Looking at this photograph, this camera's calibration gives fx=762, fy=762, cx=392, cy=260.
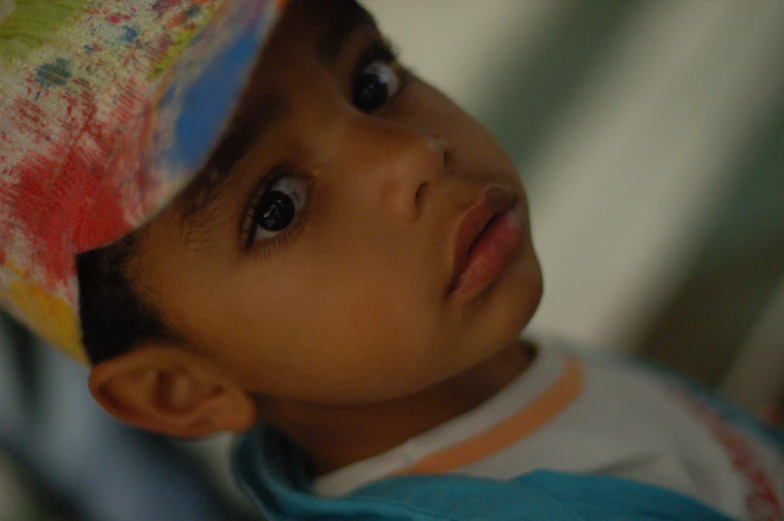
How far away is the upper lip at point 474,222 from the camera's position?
56 centimetres

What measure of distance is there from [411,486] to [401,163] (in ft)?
0.86

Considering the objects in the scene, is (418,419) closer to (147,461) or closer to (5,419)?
(147,461)

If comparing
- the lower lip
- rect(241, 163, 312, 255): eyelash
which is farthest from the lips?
rect(241, 163, 312, 255): eyelash

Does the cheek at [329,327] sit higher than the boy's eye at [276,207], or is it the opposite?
the boy's eye at [276,207]

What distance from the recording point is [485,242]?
23.0 inches

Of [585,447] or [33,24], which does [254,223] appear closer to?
[33,24]

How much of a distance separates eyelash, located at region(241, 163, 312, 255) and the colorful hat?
97 mm

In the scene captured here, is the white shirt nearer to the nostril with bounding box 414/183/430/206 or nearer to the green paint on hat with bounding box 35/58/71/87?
the nostril with bounding box 414/183/430/206

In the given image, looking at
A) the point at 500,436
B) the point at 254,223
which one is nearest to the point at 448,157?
the point at 254,223

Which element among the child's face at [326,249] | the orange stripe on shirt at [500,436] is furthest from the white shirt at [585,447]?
the child's face at [326,249]

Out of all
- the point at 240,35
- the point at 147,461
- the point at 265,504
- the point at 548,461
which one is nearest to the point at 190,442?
the point at 147,461

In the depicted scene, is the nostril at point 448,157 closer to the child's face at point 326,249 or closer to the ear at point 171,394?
the child's face at point 326,249

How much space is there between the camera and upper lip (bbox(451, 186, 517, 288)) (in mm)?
562

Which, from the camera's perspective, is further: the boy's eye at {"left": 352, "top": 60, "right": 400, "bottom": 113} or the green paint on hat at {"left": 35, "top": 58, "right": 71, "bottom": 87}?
the boy's eye at {"left": 352, "top": 60, "right": 400, "bottom": 113}
